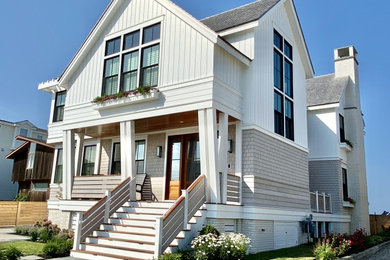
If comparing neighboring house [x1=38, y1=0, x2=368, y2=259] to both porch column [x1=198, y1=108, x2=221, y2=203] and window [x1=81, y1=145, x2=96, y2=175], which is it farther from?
window [x1=81, y1=145, x2=96, y2=175]

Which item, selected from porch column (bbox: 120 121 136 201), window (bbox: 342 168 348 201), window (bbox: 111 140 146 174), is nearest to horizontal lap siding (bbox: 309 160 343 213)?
window (bbox: 342 168 348 201)

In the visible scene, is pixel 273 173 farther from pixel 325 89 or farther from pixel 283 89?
pixel 325 89

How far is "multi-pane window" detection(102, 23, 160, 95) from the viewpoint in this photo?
1317cm

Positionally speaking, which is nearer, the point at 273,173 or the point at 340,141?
the point at 273,173

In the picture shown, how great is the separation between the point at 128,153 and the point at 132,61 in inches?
147

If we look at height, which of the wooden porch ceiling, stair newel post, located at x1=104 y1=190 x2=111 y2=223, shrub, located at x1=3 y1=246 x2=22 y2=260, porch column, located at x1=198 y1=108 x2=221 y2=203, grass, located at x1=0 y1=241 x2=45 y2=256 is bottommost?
grass, located at x1=0 y1=241 x2=45 y2=256

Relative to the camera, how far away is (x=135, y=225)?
10711 millimetres

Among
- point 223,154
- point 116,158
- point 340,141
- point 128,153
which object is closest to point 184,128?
point 128,153

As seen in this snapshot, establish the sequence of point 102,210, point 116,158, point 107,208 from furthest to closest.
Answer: point 116,158
point 107,208
point 102,210

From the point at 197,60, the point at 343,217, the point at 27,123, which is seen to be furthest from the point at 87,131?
the point at 27,123

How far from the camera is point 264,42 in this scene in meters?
14.2

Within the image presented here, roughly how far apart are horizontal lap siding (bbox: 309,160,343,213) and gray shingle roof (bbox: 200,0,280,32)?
1010cm

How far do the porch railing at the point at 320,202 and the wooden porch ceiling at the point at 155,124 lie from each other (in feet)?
25.0

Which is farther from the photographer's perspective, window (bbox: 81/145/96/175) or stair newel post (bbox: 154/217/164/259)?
window (bbox: 81/145/96/175)
